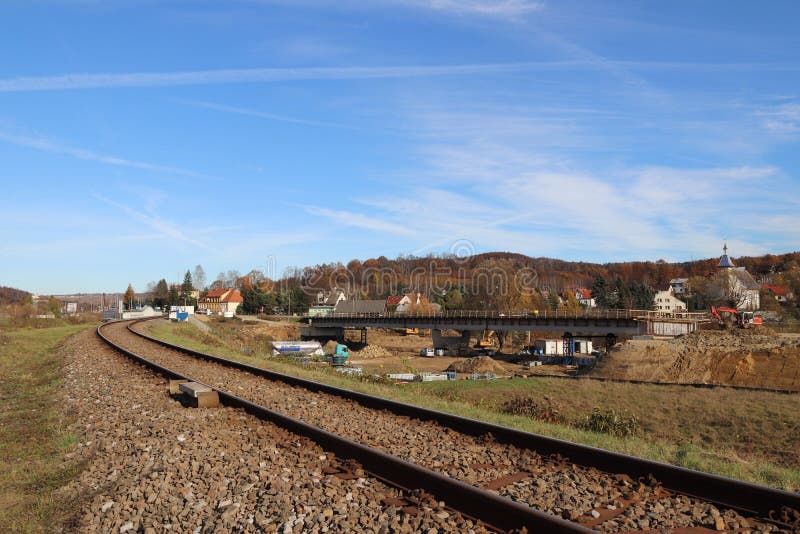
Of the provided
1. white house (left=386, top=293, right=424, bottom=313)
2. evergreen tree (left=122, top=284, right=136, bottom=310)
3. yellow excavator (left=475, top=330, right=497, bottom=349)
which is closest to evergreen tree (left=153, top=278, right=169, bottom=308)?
evergreen tree (left=122, top=284, right=136, bottom=310)

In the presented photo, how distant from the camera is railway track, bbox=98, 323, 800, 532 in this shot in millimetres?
5750

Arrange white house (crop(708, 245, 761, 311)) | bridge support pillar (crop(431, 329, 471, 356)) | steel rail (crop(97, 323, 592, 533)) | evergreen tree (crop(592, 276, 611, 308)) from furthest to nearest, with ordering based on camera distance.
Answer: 1. evergreen tree (crop(592, 276, 611, 308))
2. white house (crop(708, 245, 761, 311))
3. bridge support pillar (crop(431, 329, 471, 356))
4. steel rail (crop(97, 323, 592, 533))

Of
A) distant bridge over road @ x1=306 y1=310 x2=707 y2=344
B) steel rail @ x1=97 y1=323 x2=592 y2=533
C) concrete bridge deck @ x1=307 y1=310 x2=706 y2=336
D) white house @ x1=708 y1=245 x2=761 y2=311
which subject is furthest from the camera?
white house @ x1=708 y1=245 x2=761 y2=311

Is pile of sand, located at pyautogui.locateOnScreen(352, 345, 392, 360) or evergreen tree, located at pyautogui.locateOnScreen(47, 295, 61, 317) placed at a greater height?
evergreen tree, located at pyautogui.locateOnScreen(47, 295, 61, 317)

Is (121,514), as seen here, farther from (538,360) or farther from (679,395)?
(538,360)

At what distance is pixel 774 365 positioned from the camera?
42938 mm

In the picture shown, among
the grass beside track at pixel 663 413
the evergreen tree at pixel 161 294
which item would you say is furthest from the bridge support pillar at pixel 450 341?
the evergreen tree at pixel 161 294

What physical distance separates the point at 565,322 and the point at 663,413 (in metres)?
44.0

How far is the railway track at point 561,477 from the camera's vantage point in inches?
226

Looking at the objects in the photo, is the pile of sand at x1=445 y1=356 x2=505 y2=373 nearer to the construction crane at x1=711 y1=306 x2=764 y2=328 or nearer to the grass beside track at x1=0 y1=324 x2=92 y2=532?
the construction crane at x1=711 y1=306 x2=764 y2=328

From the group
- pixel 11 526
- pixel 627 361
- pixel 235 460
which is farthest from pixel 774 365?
pixel 11 526

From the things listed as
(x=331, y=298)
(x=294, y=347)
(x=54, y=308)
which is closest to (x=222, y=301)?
(x=331, y=298)

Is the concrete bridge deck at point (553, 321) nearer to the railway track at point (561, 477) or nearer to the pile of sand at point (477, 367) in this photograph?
the pile of sand at point (477, 367)

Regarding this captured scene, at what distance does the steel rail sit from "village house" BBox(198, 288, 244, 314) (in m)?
165
